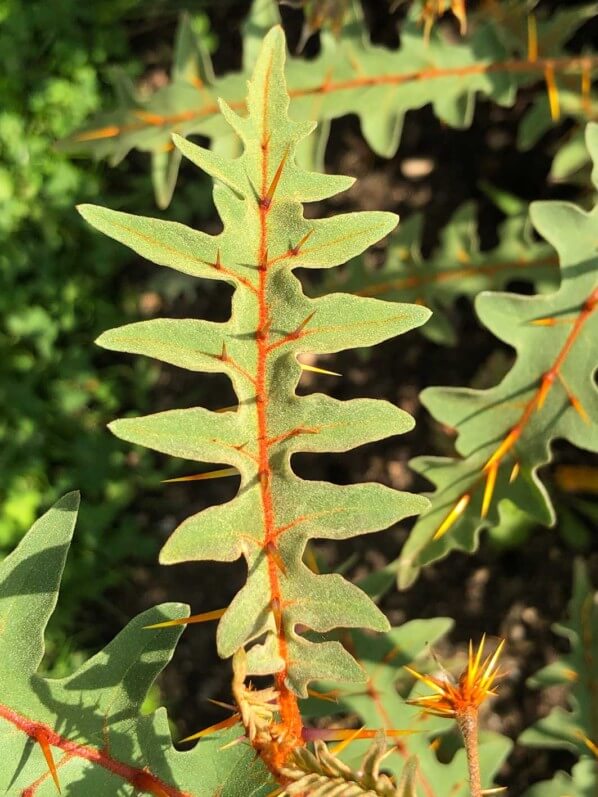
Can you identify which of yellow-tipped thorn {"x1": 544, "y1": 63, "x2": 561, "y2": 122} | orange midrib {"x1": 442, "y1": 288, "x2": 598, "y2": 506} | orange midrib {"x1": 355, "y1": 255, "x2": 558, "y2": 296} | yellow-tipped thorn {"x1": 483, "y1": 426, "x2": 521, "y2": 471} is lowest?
yellow-tipped thorn {"x1": 483, "y1": 426, "x2": 521, "y2": 471}

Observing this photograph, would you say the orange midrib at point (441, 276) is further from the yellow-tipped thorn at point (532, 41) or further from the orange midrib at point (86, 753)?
the orange midrib at point (86, 753)

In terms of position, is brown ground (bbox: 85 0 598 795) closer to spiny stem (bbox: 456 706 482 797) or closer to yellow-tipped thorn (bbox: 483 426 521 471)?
yellow-tipped thorn (bbox: 483 426 521 471)

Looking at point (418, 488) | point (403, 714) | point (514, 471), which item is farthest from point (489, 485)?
point (418, 488)

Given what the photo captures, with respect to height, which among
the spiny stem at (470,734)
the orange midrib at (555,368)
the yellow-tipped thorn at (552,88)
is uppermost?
the yellow-tipped thorn at (552,88)

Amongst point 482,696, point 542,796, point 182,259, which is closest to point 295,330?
point 182,259

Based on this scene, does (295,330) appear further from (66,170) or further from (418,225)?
(66,170)

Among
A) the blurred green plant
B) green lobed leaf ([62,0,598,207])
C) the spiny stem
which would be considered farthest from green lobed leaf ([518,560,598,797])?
the blurred green plant

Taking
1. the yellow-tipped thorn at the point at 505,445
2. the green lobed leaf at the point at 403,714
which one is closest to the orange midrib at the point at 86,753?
the green lobed leaf at the point at 403,714
